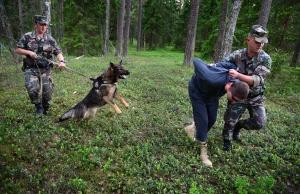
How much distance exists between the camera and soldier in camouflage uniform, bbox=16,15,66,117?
5.55 meters

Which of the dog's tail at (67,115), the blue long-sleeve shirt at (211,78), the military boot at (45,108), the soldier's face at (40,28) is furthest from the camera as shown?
the military boot at (45,108)

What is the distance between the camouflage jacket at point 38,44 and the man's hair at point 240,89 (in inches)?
196

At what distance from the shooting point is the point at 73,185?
355cm

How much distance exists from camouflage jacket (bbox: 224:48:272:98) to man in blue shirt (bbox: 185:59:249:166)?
0.65 feet

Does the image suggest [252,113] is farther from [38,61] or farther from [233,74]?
[38,61]

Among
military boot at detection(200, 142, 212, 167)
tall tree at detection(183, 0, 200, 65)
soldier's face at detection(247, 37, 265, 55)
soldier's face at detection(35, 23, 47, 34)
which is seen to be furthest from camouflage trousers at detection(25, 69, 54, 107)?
tall tree at detection(183, 0, 200, 65)

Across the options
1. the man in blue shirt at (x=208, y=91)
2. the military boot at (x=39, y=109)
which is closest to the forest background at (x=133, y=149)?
the military boot at (x=39, y=109)

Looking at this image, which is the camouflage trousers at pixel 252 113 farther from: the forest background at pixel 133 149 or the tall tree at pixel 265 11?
the tall tree at pixel 265 11

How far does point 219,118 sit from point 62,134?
17.0 feet

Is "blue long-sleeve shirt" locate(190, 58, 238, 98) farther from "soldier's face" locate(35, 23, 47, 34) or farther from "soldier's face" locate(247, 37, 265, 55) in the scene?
"soldier's face" locate(35, 23, 47, 34)

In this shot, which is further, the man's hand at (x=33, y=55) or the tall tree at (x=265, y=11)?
the tall tree at (x=265, y=11)

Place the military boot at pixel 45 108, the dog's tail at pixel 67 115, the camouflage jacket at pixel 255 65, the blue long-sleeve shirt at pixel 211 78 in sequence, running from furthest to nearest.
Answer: the military boot at pixel 45 108 → the dog's tail at pixel 67 115 → the camouflage jacket at pixel 255 65 → the blue long-sleeve shirt at pixel 211 78

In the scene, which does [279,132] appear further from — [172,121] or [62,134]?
[62,134]

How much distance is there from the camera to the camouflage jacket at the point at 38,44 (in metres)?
5.62
